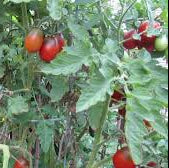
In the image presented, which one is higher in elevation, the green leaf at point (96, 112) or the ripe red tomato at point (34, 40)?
the ripe red tomato at point (34, 40)

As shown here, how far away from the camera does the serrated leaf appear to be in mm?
754

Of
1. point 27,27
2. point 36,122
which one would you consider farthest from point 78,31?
point 36,122

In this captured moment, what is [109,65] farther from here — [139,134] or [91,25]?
[91,25]

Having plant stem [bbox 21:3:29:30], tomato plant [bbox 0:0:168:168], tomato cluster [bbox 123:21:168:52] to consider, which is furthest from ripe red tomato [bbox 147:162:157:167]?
plant stem [bbox 21:3:29:30]

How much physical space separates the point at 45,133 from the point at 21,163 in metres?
0.11

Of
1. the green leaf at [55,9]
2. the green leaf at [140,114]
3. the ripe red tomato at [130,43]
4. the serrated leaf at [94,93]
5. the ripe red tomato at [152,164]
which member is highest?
the green leaf at [55,9]

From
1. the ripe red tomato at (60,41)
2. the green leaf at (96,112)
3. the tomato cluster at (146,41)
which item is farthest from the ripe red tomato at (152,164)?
the ripe red tomato at (60,41)

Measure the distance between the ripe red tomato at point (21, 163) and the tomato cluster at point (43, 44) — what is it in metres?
0.27

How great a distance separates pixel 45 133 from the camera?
123 centimetres

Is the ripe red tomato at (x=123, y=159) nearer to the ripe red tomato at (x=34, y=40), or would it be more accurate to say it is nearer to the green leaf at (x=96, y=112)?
the green leaf at (x=96, y=112)

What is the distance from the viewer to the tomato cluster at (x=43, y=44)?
1.12 m

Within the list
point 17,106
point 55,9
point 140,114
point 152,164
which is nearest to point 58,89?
point 17,106

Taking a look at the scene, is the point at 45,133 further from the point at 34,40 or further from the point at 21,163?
the point at 34,40

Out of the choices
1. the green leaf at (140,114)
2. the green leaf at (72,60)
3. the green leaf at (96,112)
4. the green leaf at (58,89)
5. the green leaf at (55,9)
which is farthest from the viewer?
the green leaf at (58,89)
